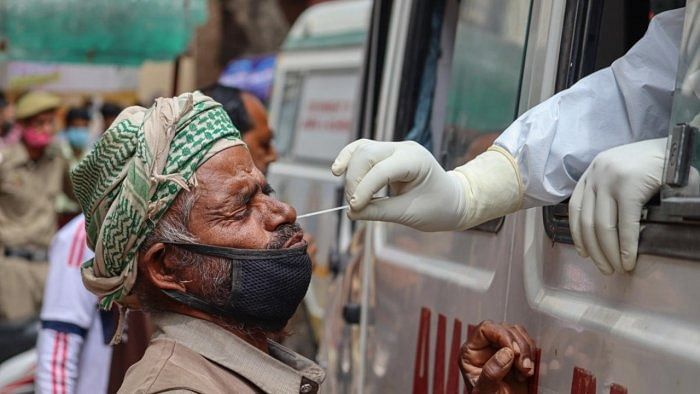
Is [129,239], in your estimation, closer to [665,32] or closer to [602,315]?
[602,315]

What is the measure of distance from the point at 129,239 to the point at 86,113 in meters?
8.83

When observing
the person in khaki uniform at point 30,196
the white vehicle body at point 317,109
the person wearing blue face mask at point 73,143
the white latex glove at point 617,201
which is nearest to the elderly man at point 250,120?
the white latex glove at point 617,201

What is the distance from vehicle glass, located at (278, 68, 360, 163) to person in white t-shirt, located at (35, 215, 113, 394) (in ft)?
14.4

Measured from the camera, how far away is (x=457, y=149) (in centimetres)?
345

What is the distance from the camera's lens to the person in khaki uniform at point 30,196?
9.03 metres

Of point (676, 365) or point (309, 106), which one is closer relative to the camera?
point (676, 365)

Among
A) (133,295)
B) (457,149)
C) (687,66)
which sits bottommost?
(133,295)

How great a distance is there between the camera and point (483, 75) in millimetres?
3381

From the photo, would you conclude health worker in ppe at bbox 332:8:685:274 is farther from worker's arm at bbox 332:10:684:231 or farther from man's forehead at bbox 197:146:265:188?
man's forehead at bbox 197:146:265:188

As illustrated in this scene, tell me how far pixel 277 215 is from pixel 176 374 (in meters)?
0.40

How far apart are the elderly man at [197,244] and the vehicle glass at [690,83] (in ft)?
2.59

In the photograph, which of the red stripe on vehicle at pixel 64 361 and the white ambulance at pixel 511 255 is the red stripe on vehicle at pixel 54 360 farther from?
the white ambulance at pixel 511 255

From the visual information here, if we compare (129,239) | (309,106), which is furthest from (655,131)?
(309,106)

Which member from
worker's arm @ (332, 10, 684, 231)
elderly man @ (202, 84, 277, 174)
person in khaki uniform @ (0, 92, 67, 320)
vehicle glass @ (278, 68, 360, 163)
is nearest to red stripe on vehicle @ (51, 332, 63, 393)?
elderly man @ (202, 84, 277, 174)
